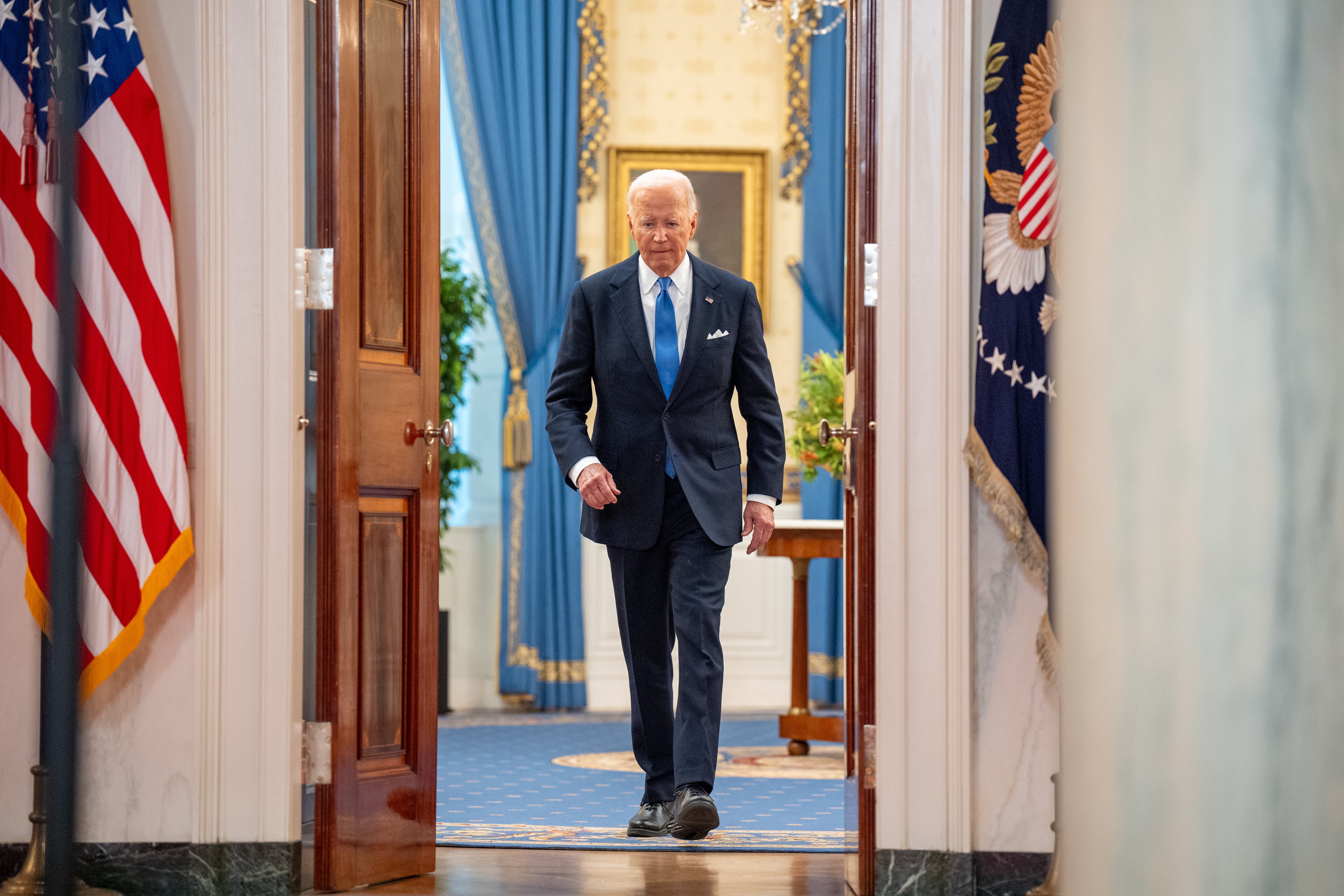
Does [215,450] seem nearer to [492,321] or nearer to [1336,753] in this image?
[1336,753]

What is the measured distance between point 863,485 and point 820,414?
206 cm

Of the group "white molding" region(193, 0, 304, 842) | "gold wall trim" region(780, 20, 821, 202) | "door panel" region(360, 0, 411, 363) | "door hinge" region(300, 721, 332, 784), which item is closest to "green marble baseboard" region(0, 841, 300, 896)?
"white molding" region(193, 0, 304, 842)

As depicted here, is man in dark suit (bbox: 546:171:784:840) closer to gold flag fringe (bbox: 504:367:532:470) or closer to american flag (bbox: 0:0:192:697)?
american flag (bbox: 0:0:192:697)

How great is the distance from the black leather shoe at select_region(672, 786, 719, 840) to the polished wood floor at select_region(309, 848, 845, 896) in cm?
7

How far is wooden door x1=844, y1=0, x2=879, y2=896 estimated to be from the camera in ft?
8.50

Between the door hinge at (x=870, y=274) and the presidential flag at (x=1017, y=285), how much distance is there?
0.22 metres

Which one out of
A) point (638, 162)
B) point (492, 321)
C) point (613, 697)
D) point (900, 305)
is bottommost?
point (613, 697)

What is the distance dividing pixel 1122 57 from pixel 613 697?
5.70 meters

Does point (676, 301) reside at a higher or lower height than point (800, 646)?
higher

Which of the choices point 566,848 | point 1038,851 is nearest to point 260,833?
point 566,848

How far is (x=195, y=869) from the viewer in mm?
2615

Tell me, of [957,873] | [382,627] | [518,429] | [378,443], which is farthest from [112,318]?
[518,429]

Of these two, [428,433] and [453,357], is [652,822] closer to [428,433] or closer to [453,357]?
[428,433]

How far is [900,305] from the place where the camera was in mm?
2580
